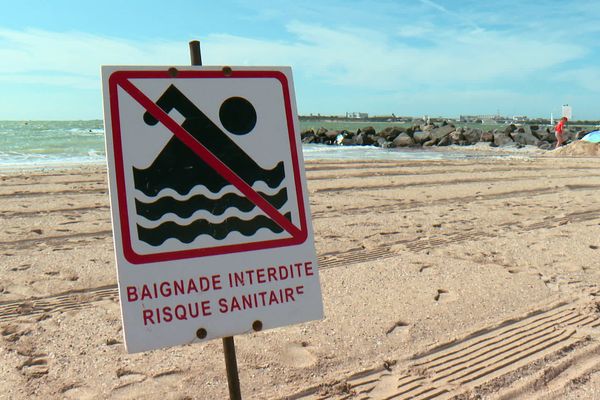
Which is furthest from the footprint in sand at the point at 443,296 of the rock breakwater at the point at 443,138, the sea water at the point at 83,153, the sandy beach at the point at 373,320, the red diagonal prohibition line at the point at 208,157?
the rock breakwater at the point at 443,138

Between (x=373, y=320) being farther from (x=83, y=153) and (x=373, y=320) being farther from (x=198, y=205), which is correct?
(x=83, y=153)

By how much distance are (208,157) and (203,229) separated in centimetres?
26

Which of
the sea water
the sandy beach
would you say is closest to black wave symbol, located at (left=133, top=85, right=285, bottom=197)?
the sandy beach

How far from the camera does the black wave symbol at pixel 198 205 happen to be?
187 centimetres

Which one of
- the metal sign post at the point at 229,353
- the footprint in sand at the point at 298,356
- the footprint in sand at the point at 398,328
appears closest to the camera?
the metal sign post at the point at 229,353

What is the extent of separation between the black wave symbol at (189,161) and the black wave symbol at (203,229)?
0.12 m

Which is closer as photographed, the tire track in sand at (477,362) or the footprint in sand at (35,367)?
the tire track in sand at (477,362)

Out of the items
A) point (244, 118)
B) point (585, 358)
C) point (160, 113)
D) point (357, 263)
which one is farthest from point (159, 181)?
point (357, 263)

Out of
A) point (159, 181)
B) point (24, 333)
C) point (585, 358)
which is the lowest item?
point (585, 358)

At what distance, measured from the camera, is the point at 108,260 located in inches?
202

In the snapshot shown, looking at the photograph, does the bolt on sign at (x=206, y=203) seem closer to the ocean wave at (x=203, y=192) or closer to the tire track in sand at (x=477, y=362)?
the ocean wave at (x=203, y=192)

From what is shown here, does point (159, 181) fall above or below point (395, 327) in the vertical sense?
above

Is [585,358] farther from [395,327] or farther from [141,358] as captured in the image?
[141,358]

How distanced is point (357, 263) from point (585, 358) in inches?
88.7
